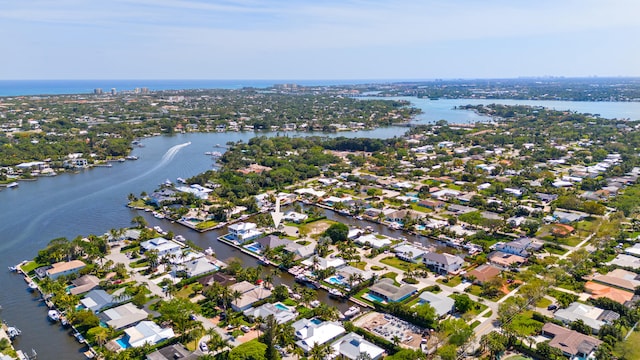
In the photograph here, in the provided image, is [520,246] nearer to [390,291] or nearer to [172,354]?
[390,291]

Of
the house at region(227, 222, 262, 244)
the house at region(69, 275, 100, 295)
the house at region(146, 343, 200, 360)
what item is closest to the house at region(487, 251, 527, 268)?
the house at region(227, 222, 262, 244)

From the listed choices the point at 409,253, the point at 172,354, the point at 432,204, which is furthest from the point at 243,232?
the point at 432,204

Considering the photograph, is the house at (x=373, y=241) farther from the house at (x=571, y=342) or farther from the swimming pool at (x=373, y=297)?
the house at (x=571, y=342)

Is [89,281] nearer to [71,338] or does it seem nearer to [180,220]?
[71,338]

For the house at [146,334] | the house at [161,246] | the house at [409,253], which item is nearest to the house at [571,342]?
the house at [409,253]

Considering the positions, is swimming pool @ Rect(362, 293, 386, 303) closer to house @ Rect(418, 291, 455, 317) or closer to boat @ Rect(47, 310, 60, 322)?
house @ Rect(418, 291, 455, 317)

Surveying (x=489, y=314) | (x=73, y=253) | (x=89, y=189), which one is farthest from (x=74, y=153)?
(x=489, y=314)

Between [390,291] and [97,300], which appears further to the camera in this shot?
[390,291]
